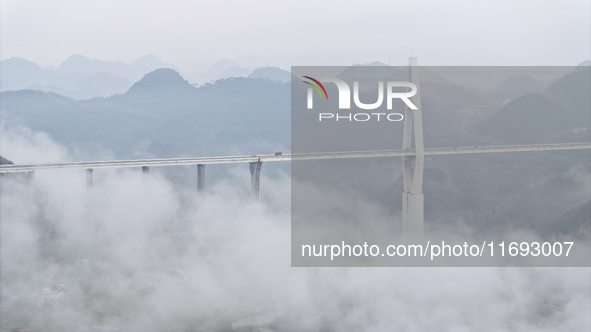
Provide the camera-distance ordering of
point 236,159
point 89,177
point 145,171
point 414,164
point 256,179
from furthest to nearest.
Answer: point 414,164, point 256,179, point 236,159, point 145,171, point 89,177

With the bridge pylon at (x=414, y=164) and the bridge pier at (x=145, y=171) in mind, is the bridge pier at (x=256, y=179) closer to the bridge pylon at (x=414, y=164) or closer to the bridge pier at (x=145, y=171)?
the bridge pier at (x=145, y=171)

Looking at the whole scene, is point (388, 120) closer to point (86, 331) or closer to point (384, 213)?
point (384, 213)

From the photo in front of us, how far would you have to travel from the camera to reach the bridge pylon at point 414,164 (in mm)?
45688

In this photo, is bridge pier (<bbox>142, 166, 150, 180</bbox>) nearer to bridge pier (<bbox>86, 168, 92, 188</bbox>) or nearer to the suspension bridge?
the suspension bridge

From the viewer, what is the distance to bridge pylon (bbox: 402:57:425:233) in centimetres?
4569

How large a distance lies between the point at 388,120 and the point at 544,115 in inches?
1099

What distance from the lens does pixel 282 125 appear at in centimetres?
8744

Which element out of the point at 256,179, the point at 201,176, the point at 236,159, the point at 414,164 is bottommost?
the point at 256,179

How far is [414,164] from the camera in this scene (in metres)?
46.9

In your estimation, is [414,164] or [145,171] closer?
[145,171]

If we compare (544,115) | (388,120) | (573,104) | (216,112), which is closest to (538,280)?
(388,120)

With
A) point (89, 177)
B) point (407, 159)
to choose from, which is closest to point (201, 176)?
point (89, 177)

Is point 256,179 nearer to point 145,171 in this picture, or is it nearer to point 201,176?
point 201,176

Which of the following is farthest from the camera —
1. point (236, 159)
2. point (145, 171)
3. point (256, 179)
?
point (256, 179)
